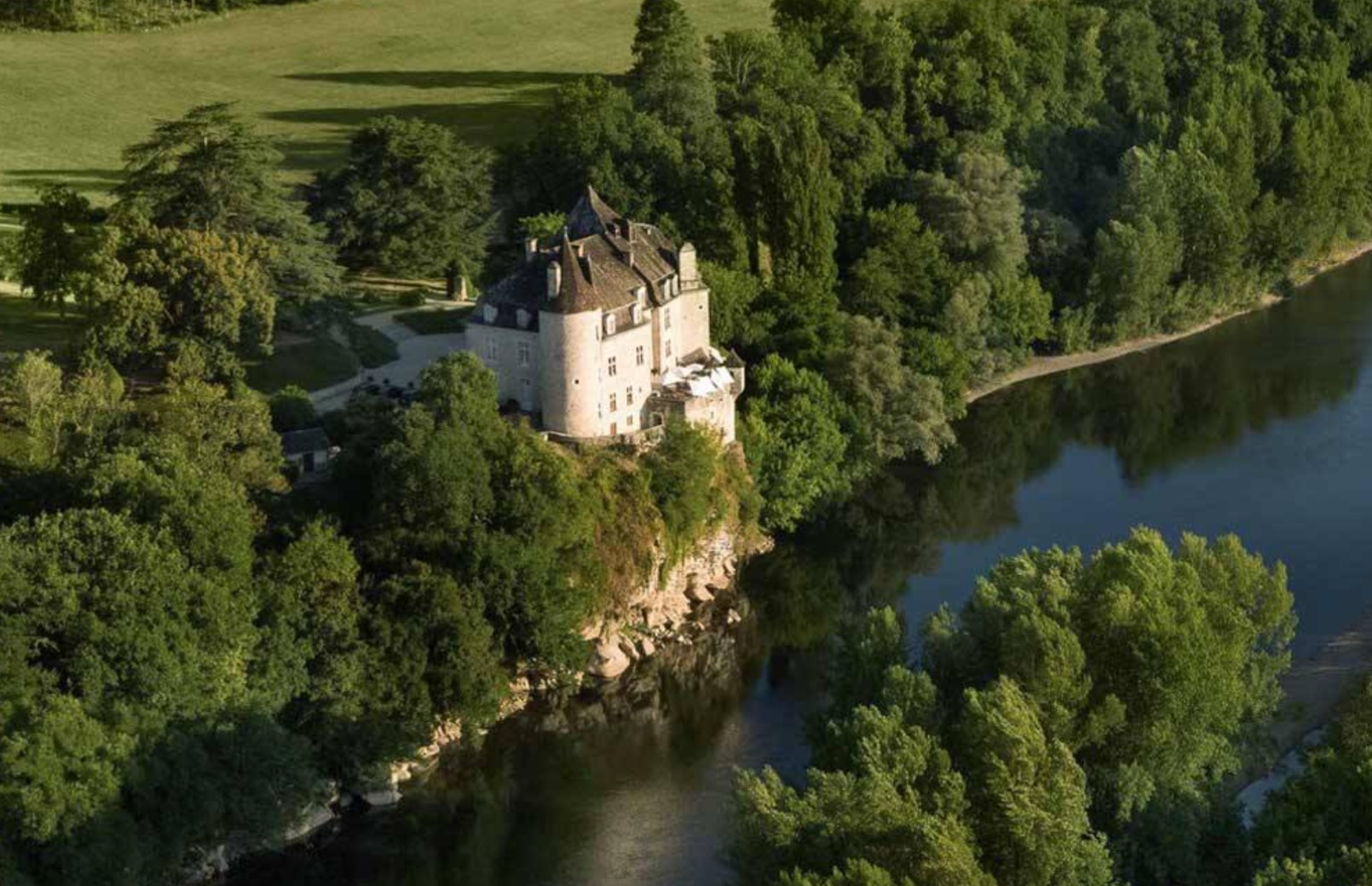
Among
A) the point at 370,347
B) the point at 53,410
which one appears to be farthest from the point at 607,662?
the point at 53,410

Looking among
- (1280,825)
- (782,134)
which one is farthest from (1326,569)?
(782,134)

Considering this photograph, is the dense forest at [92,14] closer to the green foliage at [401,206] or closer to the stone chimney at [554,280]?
the green foliage at [401,206]

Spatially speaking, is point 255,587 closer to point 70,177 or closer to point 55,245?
point 55,245

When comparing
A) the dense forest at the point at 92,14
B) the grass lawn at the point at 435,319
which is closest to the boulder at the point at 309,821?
the grass lawn at the point at 435,319

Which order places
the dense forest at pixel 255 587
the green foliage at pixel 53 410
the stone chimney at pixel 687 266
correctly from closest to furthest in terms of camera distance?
the dense forest at pixel 255 587 → the green foliage at pixel 53 410 → the stone chimney at pixel 687 266

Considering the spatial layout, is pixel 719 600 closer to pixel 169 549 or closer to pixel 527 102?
pixel 169 549

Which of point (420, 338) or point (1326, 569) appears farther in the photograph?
point (420, 338)
